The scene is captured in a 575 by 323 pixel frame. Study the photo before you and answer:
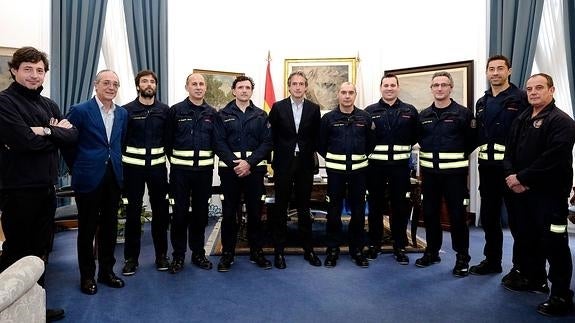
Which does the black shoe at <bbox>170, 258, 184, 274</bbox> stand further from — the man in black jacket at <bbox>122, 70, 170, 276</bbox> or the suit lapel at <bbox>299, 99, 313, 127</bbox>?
the suit lapel at <bbox>299, 99, 313, 127</bbox>

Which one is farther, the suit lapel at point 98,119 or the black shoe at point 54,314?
the suit lapel at point 98,119

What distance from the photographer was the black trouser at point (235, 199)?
3656 mm

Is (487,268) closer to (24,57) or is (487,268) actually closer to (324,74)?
(24,57)

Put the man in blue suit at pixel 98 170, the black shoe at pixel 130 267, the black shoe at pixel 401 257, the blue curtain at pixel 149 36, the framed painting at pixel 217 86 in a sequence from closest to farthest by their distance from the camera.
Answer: the man in blue suit at pixel 98 170 < the black shoe at pixel 130 267 < the black shoe at pixel 401 257 < the blue curtain at pixel 149 36 < the framed painting at pixel 217 86

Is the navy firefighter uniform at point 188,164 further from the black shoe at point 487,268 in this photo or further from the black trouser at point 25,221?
the black shoe at point 487,268

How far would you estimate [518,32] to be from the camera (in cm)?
520

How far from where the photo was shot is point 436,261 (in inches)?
154

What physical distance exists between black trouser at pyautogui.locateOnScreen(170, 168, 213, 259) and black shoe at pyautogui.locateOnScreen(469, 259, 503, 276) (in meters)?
2.30

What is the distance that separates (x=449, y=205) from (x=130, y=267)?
8.85 feet

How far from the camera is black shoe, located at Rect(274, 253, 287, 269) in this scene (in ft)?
12.3

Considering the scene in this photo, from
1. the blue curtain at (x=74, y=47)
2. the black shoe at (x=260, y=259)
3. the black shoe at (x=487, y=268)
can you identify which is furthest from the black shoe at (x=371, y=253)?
the blue curtain at (x=74, y=47)

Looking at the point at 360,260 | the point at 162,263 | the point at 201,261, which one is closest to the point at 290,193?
the point at 360,260

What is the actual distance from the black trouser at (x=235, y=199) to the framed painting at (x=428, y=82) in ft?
10.8

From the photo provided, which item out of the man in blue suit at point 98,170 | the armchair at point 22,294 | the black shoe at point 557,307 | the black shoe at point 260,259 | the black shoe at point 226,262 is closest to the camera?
the armchair at point 22,294
